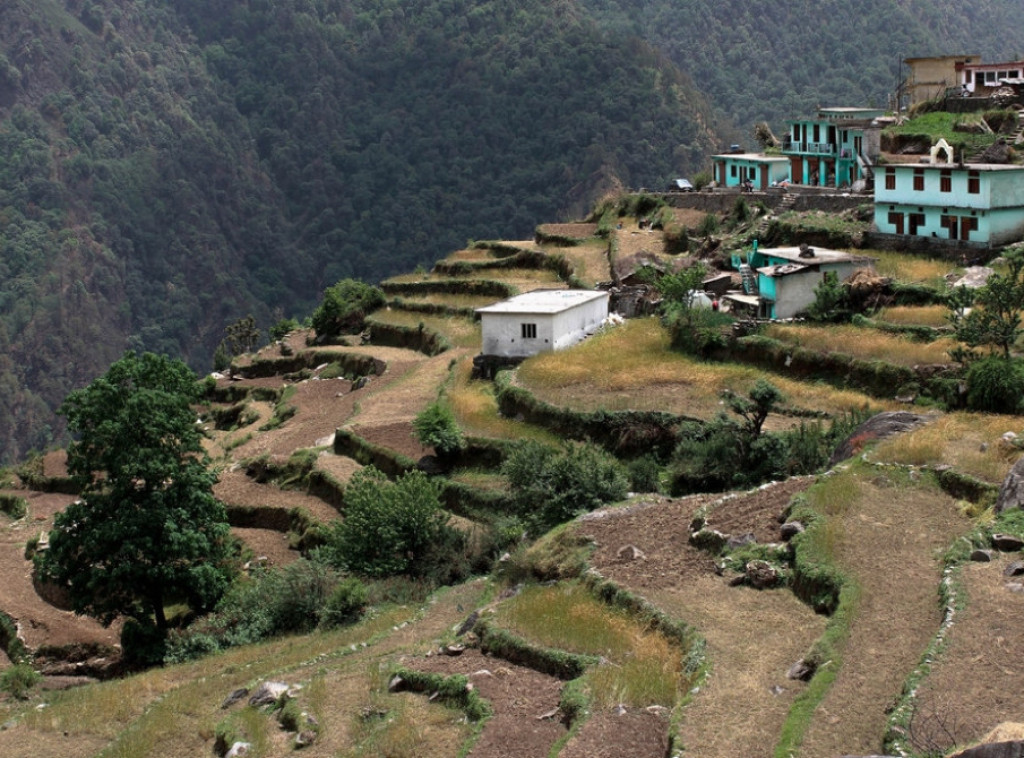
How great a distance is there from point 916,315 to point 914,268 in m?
4.33

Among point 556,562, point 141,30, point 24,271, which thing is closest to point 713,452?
point 556,562

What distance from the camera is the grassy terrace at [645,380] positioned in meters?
31.1

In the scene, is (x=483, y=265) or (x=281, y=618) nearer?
(x=281, y=618)

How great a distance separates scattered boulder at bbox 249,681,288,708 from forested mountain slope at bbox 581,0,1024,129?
95.9 m

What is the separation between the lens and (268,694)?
61.0 feet

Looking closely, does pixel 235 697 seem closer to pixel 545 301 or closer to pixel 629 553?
pixel 629 553

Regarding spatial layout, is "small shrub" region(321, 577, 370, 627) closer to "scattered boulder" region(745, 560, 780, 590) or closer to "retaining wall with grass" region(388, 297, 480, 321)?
"scattered boulder" region(745, 560, 780, 590)

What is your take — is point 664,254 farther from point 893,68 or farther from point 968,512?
point 893,68

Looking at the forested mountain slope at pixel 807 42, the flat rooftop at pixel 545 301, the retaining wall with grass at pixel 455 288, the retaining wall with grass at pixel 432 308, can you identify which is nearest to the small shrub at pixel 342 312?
the retaining wall with grass at pixel 432 308

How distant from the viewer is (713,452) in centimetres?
2736

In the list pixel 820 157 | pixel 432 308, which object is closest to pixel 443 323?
pixel 432 308

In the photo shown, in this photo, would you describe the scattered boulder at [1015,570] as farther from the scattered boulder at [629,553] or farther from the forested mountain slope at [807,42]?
the forested mountain slope at [807,42]

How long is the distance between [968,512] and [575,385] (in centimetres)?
1555

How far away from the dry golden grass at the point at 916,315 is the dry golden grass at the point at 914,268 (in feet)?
4.91
